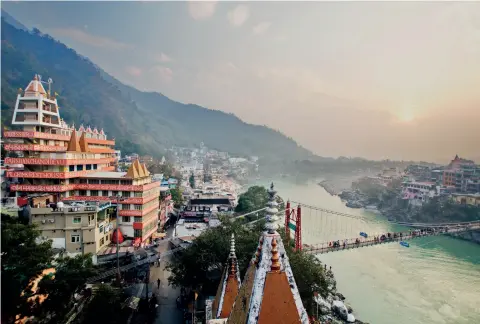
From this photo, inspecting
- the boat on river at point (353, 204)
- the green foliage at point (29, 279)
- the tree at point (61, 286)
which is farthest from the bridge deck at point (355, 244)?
the boat on river at point (353, 204)

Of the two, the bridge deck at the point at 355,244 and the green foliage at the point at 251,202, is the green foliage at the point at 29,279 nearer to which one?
the bridge deck at the point at 355,244

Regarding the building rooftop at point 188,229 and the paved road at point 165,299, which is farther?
the building rooftop at point 188,229

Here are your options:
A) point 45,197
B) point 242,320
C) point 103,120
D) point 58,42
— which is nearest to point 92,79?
point 58,42

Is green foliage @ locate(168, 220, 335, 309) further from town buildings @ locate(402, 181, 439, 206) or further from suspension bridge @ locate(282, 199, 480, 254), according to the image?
town buildings @ locate(402, 181, 439, 206)

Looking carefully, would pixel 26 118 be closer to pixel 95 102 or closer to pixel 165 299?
pixel 165 299

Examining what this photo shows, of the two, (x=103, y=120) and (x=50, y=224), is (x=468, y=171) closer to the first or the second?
(x=50, y=224)

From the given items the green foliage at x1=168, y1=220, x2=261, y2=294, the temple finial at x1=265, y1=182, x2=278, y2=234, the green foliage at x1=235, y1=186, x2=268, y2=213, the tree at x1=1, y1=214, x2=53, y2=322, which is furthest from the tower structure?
the green foliage at x1=235, y1=186, x2=268, y2=213
